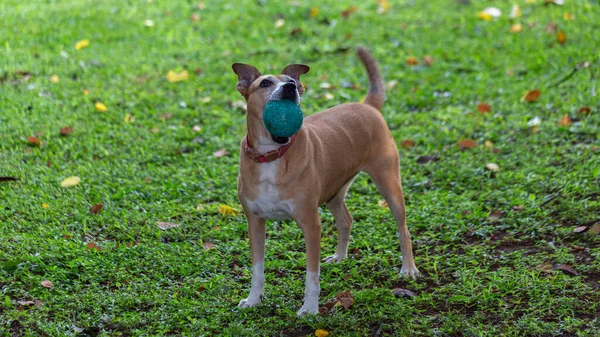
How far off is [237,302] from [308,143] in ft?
3.67

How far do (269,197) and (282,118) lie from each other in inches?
21.5

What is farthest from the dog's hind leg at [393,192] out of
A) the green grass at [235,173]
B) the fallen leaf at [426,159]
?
the fallen leaf at [426,159]

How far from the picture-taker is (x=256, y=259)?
5.02 meters

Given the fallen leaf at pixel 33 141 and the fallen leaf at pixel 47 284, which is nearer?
the fallen leaf at pixel 47 284

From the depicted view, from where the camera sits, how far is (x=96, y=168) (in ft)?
23.6

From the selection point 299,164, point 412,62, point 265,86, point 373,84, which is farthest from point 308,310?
point 412,62

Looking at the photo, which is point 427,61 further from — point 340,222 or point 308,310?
point 308,310

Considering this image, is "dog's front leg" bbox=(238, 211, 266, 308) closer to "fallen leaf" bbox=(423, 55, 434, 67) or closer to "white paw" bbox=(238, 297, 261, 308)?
"white paw" bbox=(238, 297, 261, 308)

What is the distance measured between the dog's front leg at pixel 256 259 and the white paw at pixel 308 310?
33 centimetres

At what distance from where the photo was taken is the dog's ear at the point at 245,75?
15.7 ft

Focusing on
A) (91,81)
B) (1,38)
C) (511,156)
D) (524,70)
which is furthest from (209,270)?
(1,38)

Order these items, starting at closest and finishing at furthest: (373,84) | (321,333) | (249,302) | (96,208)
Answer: (321,333), (249,302), (373,84), (96,208)

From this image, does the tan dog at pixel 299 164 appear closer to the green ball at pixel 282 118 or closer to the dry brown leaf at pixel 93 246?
the green ball at pixel 282 118

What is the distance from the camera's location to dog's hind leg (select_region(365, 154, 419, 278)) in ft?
18.1
